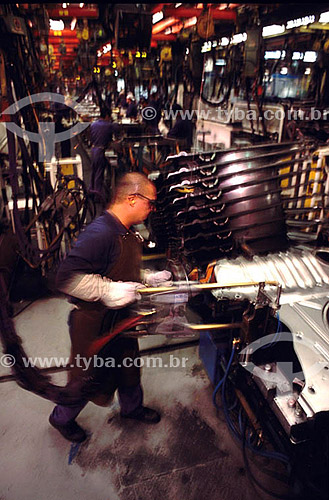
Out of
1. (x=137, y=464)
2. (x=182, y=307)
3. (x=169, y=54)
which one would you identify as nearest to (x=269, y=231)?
(x=182, y=307)

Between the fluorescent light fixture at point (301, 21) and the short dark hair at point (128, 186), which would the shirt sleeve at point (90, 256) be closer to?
the short dark hair at point (128, 186)

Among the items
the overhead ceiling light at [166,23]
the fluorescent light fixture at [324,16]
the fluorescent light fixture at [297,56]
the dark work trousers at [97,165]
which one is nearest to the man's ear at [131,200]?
the fluorescent light fixture at [324,16]

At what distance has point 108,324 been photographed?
7.52 ft

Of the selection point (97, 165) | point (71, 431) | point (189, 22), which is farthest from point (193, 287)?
point (189, 22)

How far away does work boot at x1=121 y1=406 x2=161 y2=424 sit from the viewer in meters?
2.73

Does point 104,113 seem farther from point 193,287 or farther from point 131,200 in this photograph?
point 193,287

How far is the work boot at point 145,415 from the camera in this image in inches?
107

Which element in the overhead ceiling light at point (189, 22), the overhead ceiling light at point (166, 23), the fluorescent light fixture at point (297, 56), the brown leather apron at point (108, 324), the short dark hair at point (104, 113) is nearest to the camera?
the brown leather apron at point (108, 324)

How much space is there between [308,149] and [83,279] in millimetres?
2648

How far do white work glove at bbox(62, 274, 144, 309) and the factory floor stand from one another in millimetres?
1253

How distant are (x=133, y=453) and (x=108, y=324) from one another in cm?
108

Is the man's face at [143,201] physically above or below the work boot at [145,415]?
above

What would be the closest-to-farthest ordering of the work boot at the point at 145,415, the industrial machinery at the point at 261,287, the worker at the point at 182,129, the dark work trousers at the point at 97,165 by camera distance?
the industrial machinery at the point at 261,287, the work boot at the point at 145,415, the dark work trousers at the point at 97,165, the worker at the point at 182,129

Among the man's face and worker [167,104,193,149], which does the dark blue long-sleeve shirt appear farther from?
worker [167,104,193,149]
